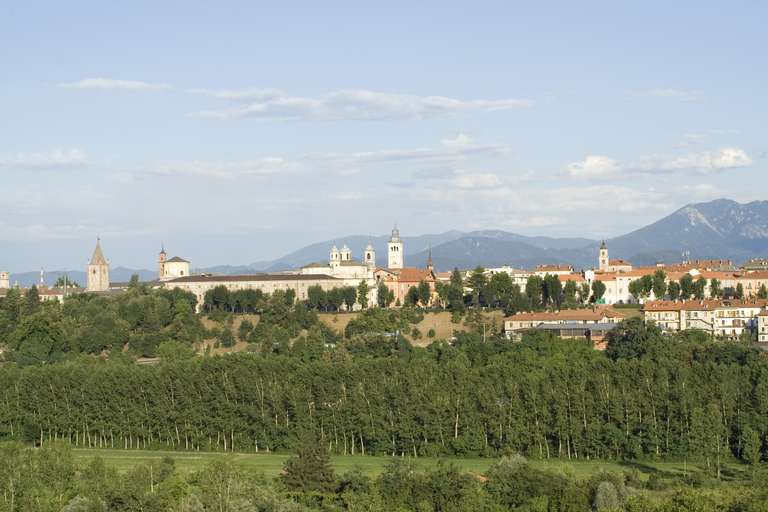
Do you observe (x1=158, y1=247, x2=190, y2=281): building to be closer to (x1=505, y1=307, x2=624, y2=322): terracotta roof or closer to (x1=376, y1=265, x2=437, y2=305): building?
(x1=376, y1=265, x2=437, y2=305): building

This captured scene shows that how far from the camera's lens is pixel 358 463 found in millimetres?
51812

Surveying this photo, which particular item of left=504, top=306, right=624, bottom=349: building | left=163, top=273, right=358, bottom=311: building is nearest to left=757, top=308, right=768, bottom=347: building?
left=504, top=306, right=624, bottom=349: building

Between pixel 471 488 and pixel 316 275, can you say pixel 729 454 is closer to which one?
pixel 471 488

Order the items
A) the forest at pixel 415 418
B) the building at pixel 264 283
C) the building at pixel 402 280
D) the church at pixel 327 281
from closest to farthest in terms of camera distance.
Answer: the forest at pixel 415 418, the building at pixel 402 280, the church at pixel 327 281, the building at pixel 264 283

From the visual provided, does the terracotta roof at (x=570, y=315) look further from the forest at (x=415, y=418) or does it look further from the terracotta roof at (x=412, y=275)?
the terracotta roof at (x=412, y=275)

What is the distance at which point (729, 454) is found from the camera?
5122cm

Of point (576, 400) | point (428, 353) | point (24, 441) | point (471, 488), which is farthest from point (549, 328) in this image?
point (471, 488)

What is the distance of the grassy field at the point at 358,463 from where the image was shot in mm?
48250

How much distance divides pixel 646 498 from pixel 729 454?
14923mm

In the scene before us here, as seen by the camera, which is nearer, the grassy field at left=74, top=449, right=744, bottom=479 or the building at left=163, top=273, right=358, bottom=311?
the grassy field at left=74, top=449, right=744, bottom=479

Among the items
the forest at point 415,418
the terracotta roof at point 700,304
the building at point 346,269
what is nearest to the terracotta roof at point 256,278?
the building at point 346,269

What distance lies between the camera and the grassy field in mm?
48250

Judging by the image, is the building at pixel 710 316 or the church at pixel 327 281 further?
the church at pixel 327 281

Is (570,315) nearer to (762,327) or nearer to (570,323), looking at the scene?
(570,323)
